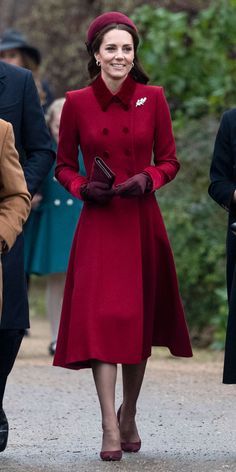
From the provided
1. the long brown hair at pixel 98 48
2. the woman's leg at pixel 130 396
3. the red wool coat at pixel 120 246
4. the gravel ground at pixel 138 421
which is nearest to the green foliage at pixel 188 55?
the gravel ground at pixel 138 421

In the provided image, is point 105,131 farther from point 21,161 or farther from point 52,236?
point 52,236

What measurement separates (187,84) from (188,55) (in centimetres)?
26

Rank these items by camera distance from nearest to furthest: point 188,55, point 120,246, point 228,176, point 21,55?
point 120,246 < point 228,176 < point 21,55 < point 188,55

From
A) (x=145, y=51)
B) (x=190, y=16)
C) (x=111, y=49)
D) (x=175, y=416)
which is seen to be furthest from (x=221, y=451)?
(x=190, y=16)

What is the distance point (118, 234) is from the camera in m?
6.69

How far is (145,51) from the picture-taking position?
14297 millimetres

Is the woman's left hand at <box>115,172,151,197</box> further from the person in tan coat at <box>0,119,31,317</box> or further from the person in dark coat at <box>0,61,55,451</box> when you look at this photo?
the person in tan coat at <box>0,119,31,317</box>

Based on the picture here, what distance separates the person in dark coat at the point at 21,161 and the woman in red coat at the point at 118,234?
115mm

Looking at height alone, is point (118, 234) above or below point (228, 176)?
below

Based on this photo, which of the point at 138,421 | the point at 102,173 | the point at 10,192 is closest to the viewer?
the point at 10,192

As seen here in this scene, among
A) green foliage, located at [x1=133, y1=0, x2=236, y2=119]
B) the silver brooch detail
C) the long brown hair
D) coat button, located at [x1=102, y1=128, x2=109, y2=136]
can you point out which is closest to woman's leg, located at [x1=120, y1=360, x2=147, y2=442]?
coat button, located at [x1=102, y1=128, x2=109, y2=136]

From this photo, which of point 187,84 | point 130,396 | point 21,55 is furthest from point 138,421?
point 187,84

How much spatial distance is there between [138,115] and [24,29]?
40.1 feet

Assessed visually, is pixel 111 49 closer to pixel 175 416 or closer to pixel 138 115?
pixel 138 115
